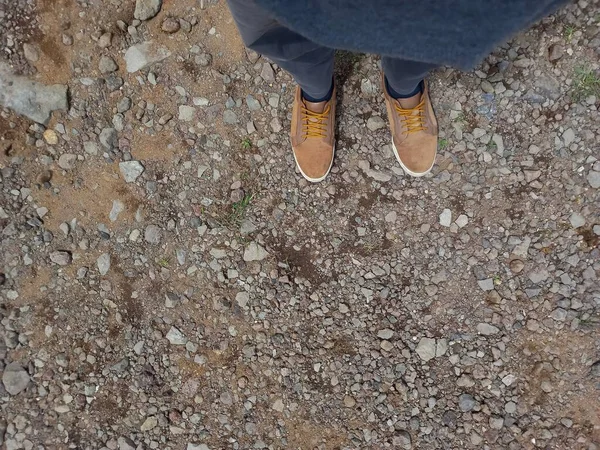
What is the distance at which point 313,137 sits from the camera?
7.36 ft

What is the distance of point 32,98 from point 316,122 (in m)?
1.48

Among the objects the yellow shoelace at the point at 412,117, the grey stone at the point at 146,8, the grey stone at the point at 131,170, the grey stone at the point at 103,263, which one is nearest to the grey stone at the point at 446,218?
the yellow shoelace at the point at 412,117

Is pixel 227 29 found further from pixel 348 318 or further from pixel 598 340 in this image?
pixel 598 340

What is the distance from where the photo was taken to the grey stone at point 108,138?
243cm

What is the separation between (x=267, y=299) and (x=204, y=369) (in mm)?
459

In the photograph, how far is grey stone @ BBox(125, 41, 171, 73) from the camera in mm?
2426

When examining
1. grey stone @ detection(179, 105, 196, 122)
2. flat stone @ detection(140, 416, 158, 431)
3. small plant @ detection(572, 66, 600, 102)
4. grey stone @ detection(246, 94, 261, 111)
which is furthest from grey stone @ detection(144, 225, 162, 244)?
small plant @ detection(572, 66, 600, 102)

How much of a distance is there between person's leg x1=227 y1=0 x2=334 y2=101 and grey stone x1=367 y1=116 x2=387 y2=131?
0.53 meters

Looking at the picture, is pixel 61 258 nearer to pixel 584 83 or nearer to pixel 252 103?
pixel 252 103

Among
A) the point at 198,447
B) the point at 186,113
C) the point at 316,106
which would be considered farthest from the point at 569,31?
the point at 198,447

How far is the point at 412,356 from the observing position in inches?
87.5

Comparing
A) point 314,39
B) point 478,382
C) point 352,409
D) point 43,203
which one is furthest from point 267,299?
point 314,39

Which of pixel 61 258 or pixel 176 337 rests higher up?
pixel 61 258

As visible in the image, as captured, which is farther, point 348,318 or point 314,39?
point 348,318
